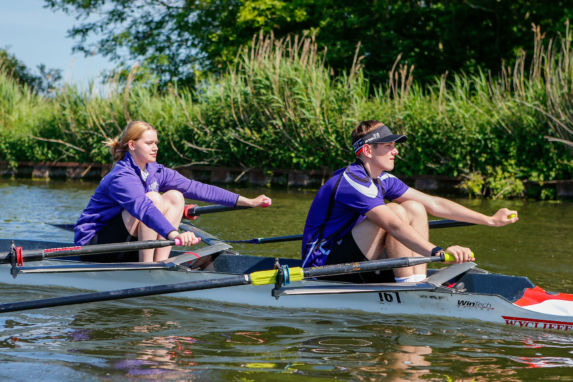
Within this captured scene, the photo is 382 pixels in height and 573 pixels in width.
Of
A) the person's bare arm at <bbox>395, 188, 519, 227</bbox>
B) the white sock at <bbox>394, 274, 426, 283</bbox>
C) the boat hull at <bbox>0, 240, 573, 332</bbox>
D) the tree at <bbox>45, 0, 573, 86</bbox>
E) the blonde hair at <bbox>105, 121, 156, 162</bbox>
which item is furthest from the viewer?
the tree at <bbox>45, 0, 573, 86</bbox>

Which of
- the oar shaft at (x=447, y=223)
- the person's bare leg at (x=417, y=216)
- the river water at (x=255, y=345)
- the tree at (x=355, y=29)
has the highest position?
the tree at (x=355, y=29)

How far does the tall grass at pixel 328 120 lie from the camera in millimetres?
14945

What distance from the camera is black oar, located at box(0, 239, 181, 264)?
18.7 ft

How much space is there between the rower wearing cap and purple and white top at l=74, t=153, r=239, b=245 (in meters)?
1.34

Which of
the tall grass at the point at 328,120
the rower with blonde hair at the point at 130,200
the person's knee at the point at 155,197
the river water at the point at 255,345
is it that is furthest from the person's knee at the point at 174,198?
the tall grass at the point at 328,120

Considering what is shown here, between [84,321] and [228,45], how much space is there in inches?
924

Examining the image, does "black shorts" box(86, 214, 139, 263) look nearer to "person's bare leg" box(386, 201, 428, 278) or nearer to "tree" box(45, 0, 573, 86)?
"person's bare leg" box(386, 201, 428, 278)

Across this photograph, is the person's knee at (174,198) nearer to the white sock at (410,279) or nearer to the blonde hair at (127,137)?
the blonde hair at (127,137)

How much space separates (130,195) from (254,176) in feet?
43.6

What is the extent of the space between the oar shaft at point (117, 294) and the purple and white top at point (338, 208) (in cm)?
69

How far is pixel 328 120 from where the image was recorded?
16953mm

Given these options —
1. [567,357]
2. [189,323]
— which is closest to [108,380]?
[189,323]

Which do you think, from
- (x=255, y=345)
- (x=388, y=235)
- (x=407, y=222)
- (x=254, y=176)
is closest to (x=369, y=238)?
(x=388, y=235)

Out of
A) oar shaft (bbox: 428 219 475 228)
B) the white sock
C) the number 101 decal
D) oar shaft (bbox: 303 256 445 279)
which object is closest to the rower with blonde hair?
oar shaft (bbox: 303 256 445 279)
